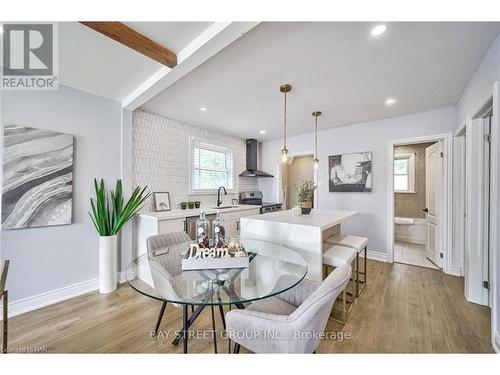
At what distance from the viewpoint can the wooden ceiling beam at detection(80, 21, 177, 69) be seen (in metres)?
1.45

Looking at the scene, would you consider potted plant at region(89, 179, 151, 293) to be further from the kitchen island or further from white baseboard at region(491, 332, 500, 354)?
white baseboard at region(491, 332, 500, 354)

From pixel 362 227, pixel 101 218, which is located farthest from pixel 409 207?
Result: pixel 101 218

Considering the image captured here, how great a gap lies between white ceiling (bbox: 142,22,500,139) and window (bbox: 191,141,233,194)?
74cm

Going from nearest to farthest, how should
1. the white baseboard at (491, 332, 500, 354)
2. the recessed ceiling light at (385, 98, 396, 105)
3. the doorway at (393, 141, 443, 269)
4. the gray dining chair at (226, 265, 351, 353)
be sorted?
the gray dining chair at (226, 265, 351, 353)
the white baseboard at (491, 332, 500, 354)
the recessed ceiling light at (385, 98, 396, 105)
the doorway at (393, 141, 443, 269)

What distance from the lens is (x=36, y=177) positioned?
208 centimetres

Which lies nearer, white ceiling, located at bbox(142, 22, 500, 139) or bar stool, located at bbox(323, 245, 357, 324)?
white ceiling, located at bbox(142, 22, 500, 139)

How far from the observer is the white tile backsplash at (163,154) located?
3094mm

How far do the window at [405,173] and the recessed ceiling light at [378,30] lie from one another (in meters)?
4.54

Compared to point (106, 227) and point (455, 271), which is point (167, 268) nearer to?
point (106, 227)

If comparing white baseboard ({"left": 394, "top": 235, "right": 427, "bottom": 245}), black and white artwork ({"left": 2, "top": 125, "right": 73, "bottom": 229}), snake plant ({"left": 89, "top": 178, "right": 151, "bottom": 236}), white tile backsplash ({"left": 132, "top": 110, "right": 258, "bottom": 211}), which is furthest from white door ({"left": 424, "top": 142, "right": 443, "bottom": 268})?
black and white artwork ({"left": 2, "top": 125, "right": 73, "bottom": 229})

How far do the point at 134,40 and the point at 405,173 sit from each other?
6.08 meters

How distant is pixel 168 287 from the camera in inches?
47.4

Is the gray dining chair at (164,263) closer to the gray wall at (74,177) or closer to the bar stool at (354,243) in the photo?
the gray wall at (74,177)

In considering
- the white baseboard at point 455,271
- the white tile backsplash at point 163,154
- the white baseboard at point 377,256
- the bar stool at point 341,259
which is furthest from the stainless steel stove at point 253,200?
the white baseboard at point 455,271
